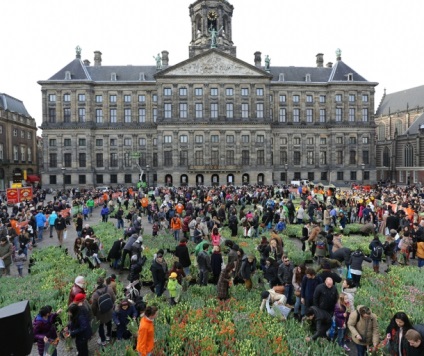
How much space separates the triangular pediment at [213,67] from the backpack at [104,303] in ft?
175

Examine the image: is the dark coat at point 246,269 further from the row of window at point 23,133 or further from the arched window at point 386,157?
the arched window at point 386,157

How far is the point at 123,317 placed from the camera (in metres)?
8.85

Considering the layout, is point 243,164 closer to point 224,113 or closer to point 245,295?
point 224,113

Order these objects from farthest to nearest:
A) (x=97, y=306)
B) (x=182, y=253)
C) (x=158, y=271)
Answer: (x=182, y=253)
(x=158, y=271)
(x=97, y=306)

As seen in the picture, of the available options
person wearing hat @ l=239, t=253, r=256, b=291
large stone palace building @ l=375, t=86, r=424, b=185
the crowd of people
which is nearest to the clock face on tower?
large stone palace building @ l=375, t=86, r=424, b=185

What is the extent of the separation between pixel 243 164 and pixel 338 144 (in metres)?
18.1

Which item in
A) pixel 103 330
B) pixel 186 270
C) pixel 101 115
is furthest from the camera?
pixel 101 115

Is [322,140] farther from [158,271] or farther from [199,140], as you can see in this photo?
[158,271]

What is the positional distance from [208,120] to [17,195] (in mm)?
34424

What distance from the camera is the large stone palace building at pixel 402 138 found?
64625 mm

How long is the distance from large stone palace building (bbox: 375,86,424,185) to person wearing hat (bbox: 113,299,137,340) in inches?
2588

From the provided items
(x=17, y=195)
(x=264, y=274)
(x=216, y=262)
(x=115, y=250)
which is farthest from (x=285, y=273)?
(x=17, y=195)

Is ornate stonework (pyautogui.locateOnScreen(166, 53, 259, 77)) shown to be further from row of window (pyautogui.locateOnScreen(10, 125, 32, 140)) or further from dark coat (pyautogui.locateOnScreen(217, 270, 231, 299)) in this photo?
dark coat (pyautogui.locateOnScreen(217, 270, 231, 299))

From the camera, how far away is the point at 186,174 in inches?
2333
